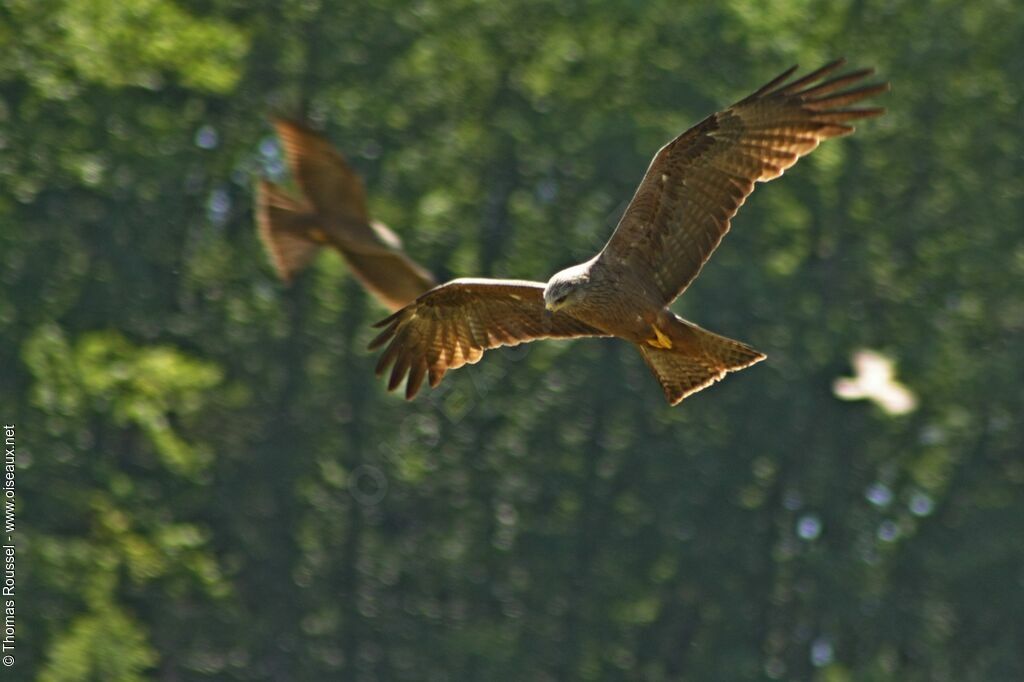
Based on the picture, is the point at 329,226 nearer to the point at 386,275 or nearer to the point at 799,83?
the point at 386,275

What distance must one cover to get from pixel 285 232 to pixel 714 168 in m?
3.91

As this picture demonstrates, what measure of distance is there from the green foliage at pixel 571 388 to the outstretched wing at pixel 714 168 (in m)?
10.2

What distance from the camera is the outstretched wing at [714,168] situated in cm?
867

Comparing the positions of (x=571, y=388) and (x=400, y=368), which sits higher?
(x=400, y=368)

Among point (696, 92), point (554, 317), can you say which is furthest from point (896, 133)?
point (554, 317)

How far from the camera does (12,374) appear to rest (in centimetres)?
1864

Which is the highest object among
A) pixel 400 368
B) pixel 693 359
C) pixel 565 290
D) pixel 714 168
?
pixel 714 168

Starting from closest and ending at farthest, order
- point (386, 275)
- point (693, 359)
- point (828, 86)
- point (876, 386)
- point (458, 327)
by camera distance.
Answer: point (828, 86) → point (693, 359) → point (458, 327) → point (386, 275) → point (876, 386)

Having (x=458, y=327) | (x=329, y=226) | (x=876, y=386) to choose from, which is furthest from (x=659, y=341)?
(x=876, y=386)

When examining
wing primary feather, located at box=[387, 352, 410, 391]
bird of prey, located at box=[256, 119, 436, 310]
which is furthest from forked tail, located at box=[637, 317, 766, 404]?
bird of prey, located at box=[256, 119, 436, 310]

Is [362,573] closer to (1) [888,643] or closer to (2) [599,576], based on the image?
(2) [599,576]

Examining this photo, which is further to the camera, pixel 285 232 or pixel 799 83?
pixel 285 232

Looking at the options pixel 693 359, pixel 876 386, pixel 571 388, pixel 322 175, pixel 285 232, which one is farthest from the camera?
pixel 571 388

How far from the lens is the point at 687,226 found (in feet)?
29.5
